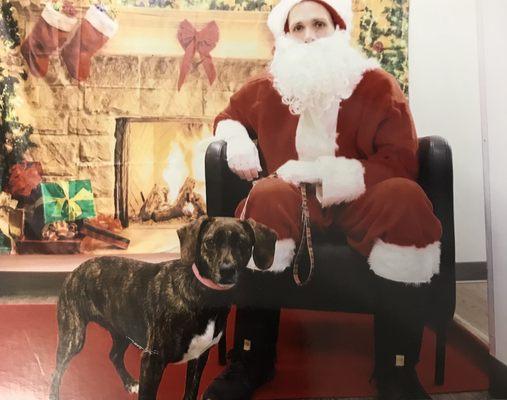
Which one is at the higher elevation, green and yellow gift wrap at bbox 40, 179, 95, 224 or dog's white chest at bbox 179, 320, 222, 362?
green and yellow gift wrap at bbox 40, 179, 95, 224

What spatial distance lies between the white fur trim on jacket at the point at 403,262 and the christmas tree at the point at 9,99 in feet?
3.37

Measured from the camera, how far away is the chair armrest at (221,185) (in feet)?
4.50

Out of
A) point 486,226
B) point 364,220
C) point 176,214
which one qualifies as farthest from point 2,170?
point 486,226

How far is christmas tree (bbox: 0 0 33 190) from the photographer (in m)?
1.37

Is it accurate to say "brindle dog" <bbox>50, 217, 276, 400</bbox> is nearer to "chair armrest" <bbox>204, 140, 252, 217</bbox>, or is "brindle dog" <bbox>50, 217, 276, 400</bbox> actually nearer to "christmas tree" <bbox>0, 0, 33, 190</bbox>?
"chair armrest" <bbox>204, 140, 252, 217</bbox>

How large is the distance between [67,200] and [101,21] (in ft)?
1.70

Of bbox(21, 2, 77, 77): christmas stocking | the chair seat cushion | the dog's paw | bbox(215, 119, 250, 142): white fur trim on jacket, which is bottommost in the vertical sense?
the dog's paw

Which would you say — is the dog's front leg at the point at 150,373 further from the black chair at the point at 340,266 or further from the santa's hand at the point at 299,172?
the santa's hand at the point at 299,172

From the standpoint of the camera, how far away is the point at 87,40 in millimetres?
1388

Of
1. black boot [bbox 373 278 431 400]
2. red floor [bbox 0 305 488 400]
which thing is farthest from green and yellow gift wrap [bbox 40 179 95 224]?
black boot [bbox 373 278 431 400]

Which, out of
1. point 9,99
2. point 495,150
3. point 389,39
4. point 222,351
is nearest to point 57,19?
point 9,99

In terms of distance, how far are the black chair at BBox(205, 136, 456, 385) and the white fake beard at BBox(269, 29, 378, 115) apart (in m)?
0.25

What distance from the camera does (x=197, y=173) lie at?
1.41 m

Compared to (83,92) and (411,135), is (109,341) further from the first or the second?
(411,135)
